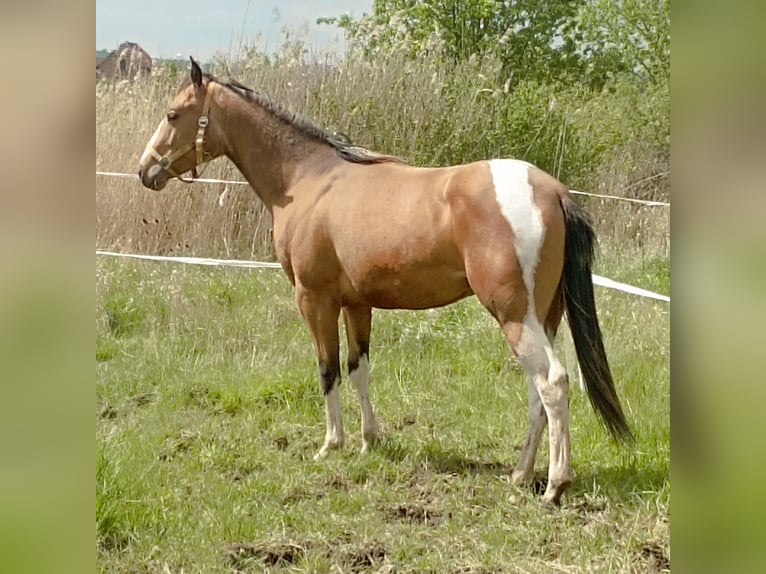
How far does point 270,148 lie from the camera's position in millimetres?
3070

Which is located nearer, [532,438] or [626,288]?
[532,438]

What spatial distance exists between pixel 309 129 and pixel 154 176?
67 cm

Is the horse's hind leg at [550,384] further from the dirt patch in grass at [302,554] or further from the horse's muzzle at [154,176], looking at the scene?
the horse's muzzle at [154,176]

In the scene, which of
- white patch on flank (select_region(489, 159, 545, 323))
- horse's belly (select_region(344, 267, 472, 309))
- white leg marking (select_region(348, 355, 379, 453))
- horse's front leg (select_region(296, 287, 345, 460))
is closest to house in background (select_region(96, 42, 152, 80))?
horse's front leg (select_region(296, 287, 345, 460))

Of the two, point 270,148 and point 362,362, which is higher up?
point 270,148

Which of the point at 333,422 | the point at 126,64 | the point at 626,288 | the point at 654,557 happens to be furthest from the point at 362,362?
the point at 126,64

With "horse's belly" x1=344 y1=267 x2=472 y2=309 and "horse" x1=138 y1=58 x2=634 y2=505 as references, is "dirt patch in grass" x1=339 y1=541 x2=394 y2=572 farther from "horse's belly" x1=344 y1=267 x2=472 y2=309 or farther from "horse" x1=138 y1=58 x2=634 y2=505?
"horse's belly" x1=344 y1=267 x2=472 y2=309

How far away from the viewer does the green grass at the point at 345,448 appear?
2373mm

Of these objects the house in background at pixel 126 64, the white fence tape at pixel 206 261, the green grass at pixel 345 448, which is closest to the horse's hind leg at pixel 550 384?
the green grass at pixel 345 448

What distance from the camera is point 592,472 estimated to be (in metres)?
2.66

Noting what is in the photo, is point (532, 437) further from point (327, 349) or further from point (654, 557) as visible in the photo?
point (327, 349)

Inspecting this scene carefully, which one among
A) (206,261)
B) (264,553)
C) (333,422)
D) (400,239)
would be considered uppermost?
(400,239)
